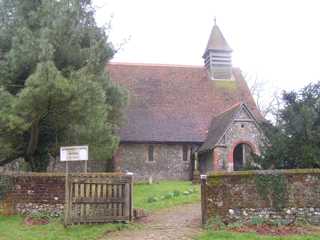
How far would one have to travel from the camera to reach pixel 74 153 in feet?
40.4

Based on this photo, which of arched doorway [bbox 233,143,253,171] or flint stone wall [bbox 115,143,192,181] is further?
flint stone wall [bbox 115,143,192,181]

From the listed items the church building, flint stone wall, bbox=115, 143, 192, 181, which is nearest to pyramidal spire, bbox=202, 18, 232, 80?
the church building

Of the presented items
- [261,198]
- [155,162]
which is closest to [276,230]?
[261,198]

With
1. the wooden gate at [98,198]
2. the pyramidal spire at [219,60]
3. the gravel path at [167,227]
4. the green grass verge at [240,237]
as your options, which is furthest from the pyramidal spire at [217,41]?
the green grass verge at [240,237]

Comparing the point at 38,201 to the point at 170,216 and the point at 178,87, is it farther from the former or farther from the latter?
the point at 178,87

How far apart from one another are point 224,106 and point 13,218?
20.7m

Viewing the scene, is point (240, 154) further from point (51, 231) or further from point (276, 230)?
point (51, 231)

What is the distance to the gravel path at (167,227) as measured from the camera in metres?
10.7

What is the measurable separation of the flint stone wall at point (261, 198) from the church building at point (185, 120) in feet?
39.3

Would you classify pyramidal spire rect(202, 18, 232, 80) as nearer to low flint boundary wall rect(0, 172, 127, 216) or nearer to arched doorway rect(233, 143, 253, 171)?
arched doorway rect(233, 143, 253, 171)

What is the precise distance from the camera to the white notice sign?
479 inches

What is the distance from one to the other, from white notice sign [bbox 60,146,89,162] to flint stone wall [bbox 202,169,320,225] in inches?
136

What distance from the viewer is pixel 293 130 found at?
44.8ft

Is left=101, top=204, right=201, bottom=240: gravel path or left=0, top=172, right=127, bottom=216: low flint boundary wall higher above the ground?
left=0, top=172, right=127, bottom=216: low flint boundary wall
